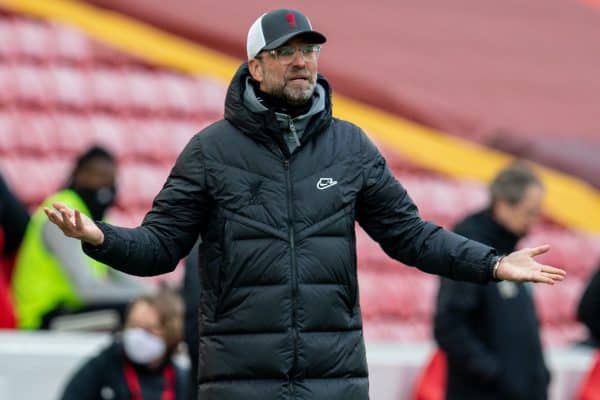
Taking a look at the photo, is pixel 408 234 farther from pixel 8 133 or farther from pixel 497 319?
pixel 8 133

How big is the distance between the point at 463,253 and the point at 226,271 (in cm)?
61

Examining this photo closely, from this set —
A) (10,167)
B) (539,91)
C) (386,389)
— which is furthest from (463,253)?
(539,91)

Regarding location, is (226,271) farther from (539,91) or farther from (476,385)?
(539,91)

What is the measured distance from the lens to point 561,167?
12.4m

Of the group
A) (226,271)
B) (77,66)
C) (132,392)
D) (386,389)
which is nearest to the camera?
(226,271)

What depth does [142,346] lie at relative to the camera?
22.0 ft

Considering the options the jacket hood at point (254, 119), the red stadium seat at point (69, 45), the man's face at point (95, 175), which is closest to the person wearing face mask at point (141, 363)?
the man's face at point (95, 175)

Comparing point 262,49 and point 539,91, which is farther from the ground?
point 262,49

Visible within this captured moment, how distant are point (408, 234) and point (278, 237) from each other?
38 centimetres

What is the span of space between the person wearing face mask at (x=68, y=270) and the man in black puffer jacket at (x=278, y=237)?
314 centimetres

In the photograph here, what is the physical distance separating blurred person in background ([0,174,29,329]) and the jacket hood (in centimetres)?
302

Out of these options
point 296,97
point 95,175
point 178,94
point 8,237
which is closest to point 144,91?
point 178,94

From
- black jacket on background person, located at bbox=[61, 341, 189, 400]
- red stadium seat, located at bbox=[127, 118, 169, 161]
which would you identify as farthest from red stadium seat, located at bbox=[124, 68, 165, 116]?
black jacket on background person, located at bbox=[61, 341, 189, 400]

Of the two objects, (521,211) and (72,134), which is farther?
(72,134)
